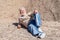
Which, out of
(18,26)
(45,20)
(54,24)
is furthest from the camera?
(45,20)

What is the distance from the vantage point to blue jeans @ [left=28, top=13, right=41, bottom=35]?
5.81 metres

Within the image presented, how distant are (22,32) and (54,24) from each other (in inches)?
42.8

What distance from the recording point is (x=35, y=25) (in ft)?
19.4

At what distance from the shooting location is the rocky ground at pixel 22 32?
5730mm

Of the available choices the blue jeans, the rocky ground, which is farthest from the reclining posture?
the rocky ground

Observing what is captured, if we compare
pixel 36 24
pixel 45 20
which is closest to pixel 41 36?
pixel 36 24

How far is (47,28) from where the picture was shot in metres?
6.31

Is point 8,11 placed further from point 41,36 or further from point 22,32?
point 41,36

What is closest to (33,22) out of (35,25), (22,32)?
(35,25)

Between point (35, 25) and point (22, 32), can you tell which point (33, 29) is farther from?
point (22, 32)

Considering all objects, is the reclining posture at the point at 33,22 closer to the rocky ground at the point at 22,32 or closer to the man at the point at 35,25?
the man at the point at 35,25

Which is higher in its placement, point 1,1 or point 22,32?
point 1,1

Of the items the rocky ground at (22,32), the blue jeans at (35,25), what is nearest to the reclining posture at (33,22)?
the blue jeans at (35,25)

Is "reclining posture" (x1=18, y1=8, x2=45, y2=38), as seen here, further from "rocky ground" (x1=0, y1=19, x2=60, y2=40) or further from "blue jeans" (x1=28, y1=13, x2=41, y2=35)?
"rocky ground" (x1=0, y1=19, x2=60, y2=40)
